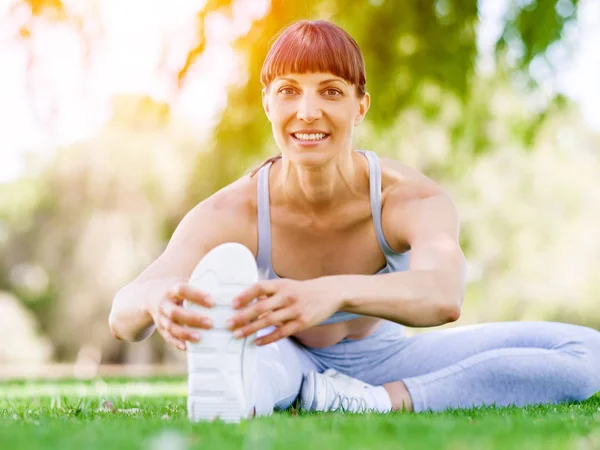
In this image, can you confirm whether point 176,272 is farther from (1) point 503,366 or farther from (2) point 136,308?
(1) point 503,366

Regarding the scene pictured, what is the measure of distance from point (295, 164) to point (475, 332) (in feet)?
3.36

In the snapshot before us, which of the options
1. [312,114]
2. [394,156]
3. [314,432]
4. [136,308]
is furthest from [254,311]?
[394,156]

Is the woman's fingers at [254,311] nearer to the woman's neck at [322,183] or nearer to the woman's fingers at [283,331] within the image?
the woman's fingers at [283,331]

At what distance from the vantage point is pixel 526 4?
255 inches

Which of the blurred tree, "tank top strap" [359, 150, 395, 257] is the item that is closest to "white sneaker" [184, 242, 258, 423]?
"tank top strap" [359, 150, 395, 257]

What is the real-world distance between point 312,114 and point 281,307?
2.59 feet

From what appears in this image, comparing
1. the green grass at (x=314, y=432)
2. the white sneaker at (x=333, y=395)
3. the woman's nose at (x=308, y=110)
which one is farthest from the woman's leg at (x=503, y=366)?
the woman's nose at (x=308, y=110)

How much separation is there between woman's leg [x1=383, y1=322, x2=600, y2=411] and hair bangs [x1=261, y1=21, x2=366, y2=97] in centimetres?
110

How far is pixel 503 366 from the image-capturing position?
2984 millimetres

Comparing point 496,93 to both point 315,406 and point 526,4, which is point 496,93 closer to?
point 526,4

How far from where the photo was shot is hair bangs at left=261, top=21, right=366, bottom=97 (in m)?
2.71

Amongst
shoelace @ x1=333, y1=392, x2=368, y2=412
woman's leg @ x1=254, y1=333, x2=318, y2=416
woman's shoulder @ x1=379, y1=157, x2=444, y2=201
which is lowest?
shoelace @ x1=333, y1=392, x2=368, y2=412

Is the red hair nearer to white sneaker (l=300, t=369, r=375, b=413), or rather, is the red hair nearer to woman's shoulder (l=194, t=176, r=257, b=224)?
woman's shoulder (l=194, t=176, r=257, b=224)

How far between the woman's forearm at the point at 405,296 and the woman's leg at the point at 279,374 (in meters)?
0.43
